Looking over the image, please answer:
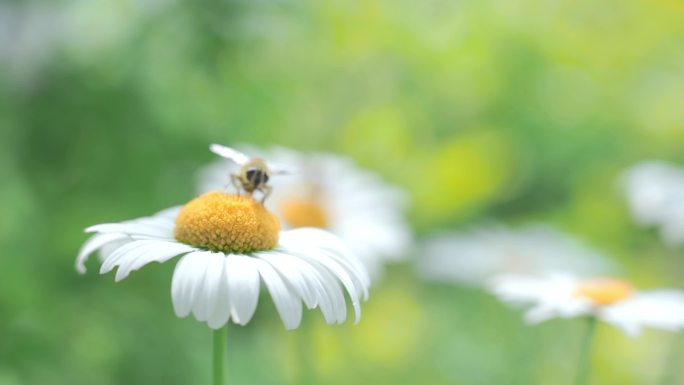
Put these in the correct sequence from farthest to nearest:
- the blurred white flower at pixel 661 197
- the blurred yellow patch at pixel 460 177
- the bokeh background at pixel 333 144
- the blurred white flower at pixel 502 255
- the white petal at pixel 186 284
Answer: the blurred yellow patch at pixel 460 177 < the blurred white flower at pixel 502 255 < the blurred white flower at pixel 661 197 < the bokeh background at pixel 333 144 < the white petal at pixel 186 284

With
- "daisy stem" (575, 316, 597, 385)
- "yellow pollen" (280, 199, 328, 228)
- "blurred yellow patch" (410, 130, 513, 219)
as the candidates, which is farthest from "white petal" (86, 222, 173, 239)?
"blurred yellow patch" (410, 130, 513, 219)

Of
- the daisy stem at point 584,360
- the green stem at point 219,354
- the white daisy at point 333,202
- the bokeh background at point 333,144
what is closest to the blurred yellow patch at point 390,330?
the bokeh background at point 333,144

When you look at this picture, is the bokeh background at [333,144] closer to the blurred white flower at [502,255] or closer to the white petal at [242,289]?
the blurred white flower at [502,255]

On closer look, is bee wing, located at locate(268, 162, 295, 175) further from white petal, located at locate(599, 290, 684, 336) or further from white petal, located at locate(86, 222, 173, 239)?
white petal, located at locate(599, 290, 684, 336)

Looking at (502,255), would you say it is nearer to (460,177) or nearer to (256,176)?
(460,177)

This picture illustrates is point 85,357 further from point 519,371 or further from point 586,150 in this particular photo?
point 586,150

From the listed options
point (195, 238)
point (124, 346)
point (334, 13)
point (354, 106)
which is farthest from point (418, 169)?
point (195, 238)
